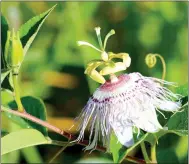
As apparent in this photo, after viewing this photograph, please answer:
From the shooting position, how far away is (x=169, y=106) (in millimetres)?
991

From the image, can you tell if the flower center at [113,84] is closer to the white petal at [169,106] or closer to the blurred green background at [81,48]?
the white petal at [169,106]

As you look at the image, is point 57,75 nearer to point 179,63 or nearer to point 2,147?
point 179,63

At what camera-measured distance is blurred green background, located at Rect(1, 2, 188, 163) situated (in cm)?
191

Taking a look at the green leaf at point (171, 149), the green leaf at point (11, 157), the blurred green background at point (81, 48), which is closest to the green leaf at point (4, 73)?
the green leaf at point (171, 149)

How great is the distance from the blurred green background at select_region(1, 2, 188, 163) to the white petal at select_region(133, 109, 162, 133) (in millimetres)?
911

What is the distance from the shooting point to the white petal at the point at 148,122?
36.2 inches

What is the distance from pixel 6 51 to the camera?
37.1 inches

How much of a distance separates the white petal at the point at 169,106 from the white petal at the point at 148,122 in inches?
1.7

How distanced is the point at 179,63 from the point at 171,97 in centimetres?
89

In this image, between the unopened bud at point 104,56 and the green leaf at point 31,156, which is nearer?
the unopened bud at point 104,56

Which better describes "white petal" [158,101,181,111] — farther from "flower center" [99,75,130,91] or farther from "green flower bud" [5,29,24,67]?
"green flower bud" [5,29,24,67]

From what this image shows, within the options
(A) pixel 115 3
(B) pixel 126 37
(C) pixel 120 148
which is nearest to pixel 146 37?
(B) pixel 126 37

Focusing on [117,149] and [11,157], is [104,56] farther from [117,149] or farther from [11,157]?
[11,157]

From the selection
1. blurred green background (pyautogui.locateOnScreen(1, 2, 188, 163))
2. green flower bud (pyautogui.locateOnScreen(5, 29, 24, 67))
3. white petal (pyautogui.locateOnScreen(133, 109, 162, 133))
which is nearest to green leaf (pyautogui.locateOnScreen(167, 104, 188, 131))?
white petal (pyautogui.locateOnScreen(133, 109, 162, 133))
